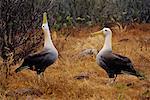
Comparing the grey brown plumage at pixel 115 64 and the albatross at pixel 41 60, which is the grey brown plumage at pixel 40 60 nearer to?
the albatross at pixel 41 60

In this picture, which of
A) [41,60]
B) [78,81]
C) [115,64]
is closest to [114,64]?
[115,64]

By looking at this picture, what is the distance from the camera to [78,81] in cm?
787

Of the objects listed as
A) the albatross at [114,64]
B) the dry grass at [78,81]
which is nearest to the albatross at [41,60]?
the dry grass at [78,81]

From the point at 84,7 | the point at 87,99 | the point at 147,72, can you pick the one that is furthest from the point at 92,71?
the point at 84,7

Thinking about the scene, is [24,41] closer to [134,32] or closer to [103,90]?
[103,90]

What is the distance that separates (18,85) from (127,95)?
65.0 inches

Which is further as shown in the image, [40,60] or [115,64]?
[115,64]

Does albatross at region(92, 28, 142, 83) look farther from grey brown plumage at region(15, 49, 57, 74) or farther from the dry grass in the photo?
grey brown plumage at region(15, 49, 57, 74)

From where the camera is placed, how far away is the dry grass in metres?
6.98

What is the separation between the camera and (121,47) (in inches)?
468

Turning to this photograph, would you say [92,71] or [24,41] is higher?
[24,41]

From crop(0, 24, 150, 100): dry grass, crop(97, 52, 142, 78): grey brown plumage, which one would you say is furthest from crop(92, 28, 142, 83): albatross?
crop(0, 24, 150, 100): dry grass

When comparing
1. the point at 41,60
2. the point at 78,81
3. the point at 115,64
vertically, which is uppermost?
the point at 41,60

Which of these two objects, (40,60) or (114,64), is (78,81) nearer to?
(114,64)
